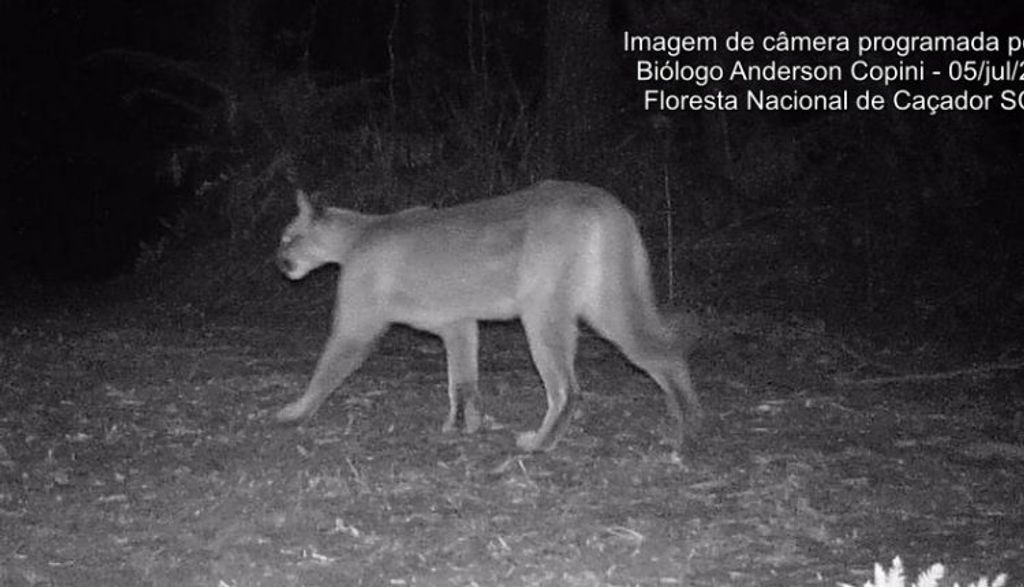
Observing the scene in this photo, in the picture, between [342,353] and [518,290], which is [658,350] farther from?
[342,353]

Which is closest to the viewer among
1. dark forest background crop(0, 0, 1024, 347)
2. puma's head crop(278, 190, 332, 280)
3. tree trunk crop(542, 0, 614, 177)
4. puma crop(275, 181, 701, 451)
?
puma crop(275, 181, 701, 451)

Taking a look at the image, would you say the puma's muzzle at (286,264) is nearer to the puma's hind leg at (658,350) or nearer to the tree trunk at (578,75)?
the puma's hind leg at (658,350)

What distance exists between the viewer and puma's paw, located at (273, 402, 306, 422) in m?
8.95

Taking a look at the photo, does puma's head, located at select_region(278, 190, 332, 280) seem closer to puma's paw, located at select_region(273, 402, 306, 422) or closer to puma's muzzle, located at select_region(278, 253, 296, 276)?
puma's muzzle, located at select_region(278, 253, 296, 276)

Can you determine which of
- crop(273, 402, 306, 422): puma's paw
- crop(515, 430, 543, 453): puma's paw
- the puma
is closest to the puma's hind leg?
the puma

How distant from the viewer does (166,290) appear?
15.6 meters

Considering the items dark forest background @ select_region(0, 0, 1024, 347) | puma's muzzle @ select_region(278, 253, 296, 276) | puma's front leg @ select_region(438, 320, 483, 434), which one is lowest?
puma's front leg @ select_region(438, 320, 483, 434)

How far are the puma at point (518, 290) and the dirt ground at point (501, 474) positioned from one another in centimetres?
37

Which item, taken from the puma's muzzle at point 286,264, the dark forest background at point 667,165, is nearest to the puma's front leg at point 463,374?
the puma's muzzle at point 286,264

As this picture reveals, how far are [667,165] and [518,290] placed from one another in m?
6.34

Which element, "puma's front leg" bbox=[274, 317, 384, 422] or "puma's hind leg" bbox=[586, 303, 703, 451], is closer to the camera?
"puma's hind leg" bbox=[586, 303, 703, 451]

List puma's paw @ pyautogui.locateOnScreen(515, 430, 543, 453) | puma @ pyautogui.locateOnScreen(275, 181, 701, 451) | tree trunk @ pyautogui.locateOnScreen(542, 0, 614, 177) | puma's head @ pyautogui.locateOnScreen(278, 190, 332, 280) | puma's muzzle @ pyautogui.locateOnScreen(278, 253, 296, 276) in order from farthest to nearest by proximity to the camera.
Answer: tree trunk @ pyautogui.locateOnScreen(542, 0, 614, 177), puma's muzzle @ pyautogui.locateOnScreen(278, 253, 296, 276), puma's head @ pyautogui.locateOnScreen(278, 190, 332, 280), puma's paw @ pyautogui.locateOnScreen(515, 430, 543, 453), puma @ pyautogui.locateOnScreen(275, 181, 701, 451)

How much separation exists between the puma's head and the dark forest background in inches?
172

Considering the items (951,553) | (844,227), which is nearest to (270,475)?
(951,553)
